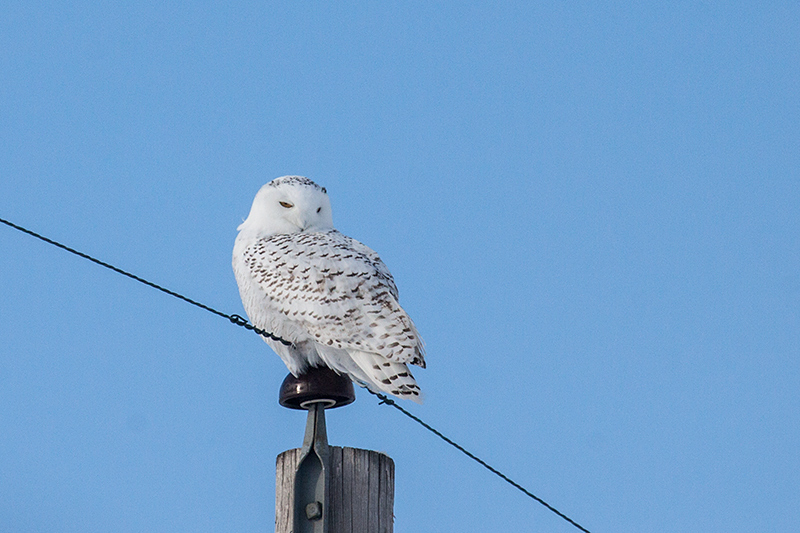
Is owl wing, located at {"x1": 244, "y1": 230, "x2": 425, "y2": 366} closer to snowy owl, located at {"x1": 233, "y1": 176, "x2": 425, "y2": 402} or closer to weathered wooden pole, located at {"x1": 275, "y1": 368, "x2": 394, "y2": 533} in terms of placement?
snowy owl, located at {"x1": 233, "y1": 176, "x2": 425, "y2": 402}

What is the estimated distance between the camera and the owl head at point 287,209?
5688 millimetres

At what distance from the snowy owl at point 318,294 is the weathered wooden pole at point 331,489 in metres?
0.68

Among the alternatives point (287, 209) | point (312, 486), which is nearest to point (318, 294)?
point (287, 209)

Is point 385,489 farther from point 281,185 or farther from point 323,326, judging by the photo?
point 281,185

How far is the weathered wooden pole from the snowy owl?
2.24 feet

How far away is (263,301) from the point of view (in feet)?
17.0

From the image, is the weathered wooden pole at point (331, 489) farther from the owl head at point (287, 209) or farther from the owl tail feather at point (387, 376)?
the owl head at point (287, 209)

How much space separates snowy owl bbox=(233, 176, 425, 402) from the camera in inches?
186

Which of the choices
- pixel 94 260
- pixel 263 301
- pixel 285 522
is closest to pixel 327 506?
pixel 285 522

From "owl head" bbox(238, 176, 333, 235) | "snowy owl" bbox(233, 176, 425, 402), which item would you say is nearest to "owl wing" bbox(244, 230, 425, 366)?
"snowy owl" bbox(233, 176, 425, 402)

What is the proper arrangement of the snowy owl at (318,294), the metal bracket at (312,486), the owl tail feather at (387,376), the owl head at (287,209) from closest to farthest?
the metal bracket at (312,486)
the owl tail feather at (387,376)
the snowy owl at (318,294)
the owl head at (287,209)

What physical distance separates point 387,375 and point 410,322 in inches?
13.8

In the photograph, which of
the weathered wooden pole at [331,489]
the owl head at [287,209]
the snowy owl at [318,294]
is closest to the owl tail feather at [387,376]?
the snowy owl at [318,294]

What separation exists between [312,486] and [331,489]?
0.24 ft
